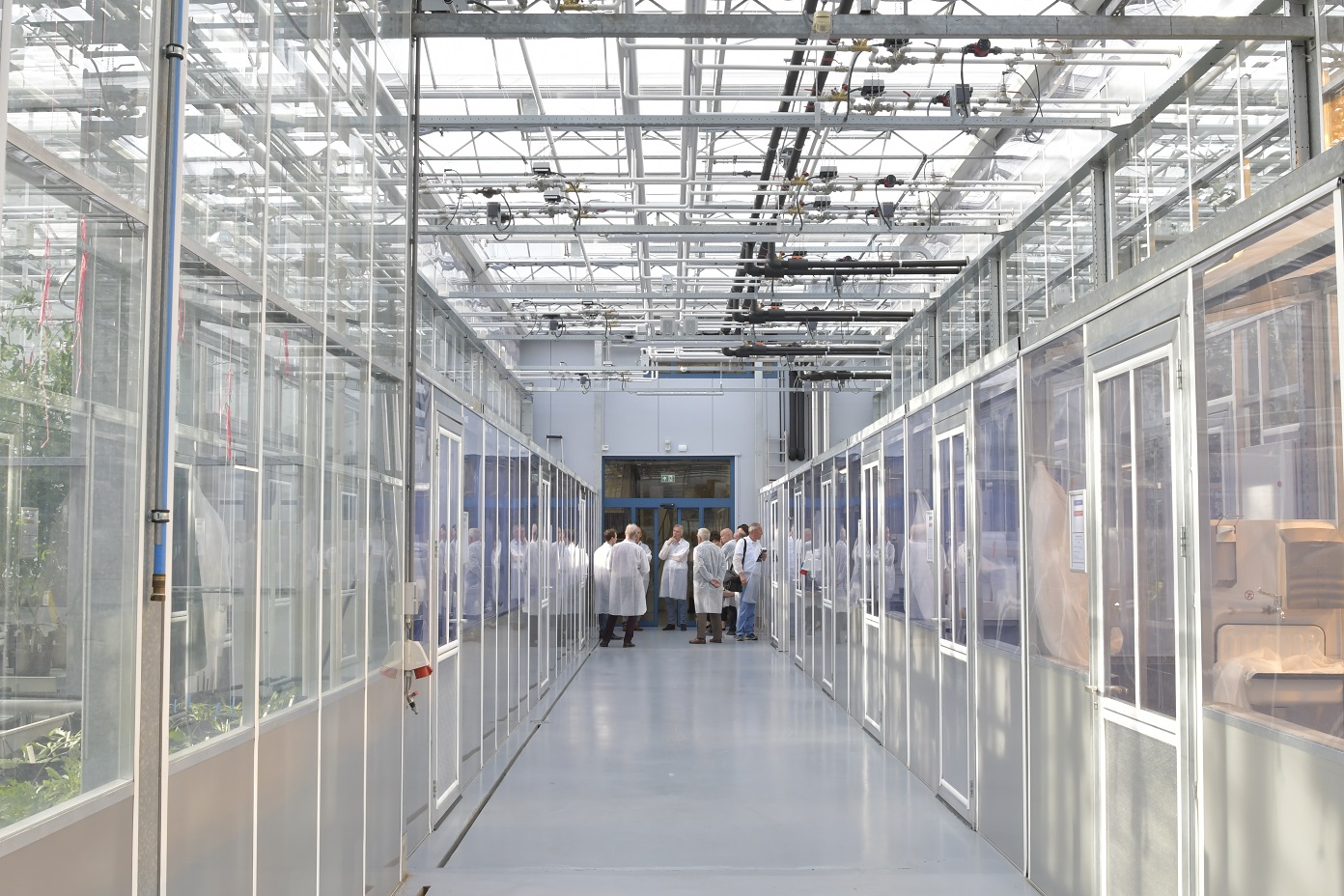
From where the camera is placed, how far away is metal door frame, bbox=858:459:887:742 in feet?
32.8

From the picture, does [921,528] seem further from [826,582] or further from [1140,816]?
[826,582]

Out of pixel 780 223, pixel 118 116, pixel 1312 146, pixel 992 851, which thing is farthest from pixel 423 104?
pixel 118 116

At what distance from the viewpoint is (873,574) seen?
10.5 metres

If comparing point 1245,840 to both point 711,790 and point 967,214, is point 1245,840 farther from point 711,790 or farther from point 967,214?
point 967,214

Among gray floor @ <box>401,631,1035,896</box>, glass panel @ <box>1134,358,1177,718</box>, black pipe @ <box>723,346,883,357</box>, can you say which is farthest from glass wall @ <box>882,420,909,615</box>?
black pipe @ <box>723,346,883,357</box>

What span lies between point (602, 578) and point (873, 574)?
1071 cm

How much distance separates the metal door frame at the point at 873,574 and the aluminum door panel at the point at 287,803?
6175mm

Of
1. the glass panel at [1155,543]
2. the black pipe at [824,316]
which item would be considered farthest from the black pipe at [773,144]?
the glass panel at [1155,543]

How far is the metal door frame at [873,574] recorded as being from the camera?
10.0 m

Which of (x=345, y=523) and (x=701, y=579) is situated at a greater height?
(x=345, y=523)

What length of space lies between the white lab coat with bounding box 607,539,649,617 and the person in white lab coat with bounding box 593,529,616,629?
0.10m

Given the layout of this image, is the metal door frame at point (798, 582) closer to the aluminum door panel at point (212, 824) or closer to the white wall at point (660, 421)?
the white wall at point (660, 421)

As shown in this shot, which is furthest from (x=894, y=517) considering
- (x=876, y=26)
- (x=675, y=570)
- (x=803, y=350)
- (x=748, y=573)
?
(x=675, y=570)

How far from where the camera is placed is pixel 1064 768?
5484 millimetres
